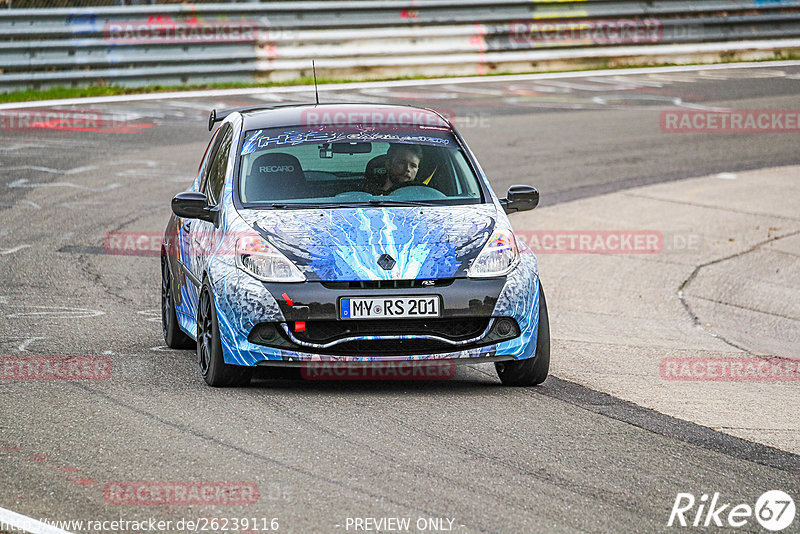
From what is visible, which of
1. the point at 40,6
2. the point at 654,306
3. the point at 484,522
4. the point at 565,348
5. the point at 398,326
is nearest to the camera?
the point at 484,522

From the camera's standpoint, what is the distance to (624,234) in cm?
1388

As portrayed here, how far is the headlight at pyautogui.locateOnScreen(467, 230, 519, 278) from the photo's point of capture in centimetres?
717

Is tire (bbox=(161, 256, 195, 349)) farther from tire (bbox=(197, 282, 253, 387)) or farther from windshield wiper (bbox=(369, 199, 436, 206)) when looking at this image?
windshield wiper (bbox=(369, 199, 436, 206))

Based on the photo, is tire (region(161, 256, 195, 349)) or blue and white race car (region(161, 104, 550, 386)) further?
tire (region(161, 256, 195, 349))

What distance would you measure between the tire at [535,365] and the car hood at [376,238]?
0.56 metres

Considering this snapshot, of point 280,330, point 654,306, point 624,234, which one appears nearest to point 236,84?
point 624,234

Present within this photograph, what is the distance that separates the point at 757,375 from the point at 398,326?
289 cm

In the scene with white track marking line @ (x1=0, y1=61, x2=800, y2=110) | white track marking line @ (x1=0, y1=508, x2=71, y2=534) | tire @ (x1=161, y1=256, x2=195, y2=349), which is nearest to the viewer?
white track marking line @ (x1=0, y1=508, x2=71, y2=534)

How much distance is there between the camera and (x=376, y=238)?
7215mm

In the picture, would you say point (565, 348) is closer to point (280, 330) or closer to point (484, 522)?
point (280, 330)

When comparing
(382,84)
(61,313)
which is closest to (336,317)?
(61,313)

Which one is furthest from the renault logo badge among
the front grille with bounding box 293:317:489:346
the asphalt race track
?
the asphalt race track

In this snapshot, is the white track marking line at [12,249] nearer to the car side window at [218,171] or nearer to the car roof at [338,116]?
the car side window at [218,171]

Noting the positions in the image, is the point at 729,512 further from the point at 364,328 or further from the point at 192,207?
the point at 192,207
